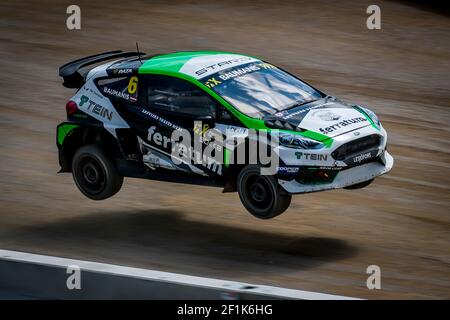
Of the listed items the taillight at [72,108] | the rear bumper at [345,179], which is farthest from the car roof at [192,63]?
the rear bumper at [345,179]

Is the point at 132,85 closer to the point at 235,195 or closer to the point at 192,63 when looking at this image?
the point at 192,63

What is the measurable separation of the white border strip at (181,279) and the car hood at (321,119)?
288 centimetres

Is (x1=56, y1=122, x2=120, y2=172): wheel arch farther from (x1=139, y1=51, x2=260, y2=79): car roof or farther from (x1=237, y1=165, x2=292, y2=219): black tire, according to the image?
(x1=237, y1=165, x2=292, y2=219): black tire

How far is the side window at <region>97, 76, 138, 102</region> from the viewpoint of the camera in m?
11.3

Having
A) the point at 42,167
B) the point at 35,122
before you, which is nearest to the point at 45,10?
the point at 35,122

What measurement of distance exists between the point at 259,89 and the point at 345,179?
1502 mm

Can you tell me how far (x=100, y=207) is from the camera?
1237 centimetres

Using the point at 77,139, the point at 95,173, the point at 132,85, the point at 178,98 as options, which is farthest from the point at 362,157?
the point at 77,139

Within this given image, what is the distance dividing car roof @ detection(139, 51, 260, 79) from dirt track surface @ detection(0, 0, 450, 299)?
68.6 inches

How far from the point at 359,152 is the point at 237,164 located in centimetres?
126

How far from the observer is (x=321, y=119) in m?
10.4

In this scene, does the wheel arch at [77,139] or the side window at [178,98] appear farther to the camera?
the wheel arch at [77,139]

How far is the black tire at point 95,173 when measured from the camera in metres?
11.6

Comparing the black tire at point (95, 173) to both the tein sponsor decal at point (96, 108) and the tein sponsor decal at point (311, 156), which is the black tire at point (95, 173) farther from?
the tein sponsor decal at point (311, 156)
